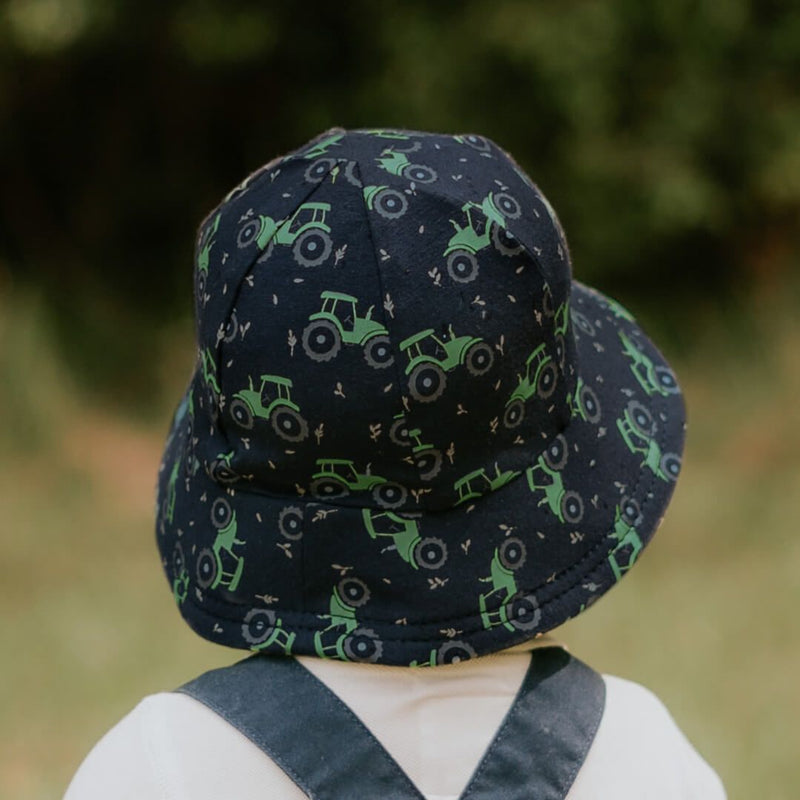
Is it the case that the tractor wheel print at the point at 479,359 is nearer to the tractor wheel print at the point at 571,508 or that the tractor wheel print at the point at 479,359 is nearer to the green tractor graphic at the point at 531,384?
the green tractor graphic at the point at 531,384

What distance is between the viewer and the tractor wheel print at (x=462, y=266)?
96 centimetres

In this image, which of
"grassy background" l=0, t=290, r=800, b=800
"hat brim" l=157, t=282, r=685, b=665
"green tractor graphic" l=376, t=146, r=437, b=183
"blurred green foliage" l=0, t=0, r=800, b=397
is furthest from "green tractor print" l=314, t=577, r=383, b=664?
"blurred green foliage" l=0, t=0, r=800, b=397

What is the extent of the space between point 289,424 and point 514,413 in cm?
19

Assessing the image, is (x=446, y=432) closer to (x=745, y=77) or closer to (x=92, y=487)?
(x=92, y=487)

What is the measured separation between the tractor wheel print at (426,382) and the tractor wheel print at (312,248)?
120 millimetres

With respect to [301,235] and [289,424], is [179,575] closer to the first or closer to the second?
[289,424]

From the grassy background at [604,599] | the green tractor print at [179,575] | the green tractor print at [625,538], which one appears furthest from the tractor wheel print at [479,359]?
the grassy background at [604,599]

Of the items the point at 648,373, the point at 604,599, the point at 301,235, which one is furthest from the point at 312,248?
the point at 604,599

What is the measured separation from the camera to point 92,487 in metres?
4.66

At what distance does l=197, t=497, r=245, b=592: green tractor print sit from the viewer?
102 centimetres

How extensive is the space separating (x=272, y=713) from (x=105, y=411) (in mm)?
4466

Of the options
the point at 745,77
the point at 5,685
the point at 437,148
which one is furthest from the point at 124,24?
the point at 437,148

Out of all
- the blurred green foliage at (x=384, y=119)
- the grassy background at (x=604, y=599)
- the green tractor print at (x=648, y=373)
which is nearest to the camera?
the green tractor print at (x=648, y=373)

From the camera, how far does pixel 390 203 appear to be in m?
0.97
